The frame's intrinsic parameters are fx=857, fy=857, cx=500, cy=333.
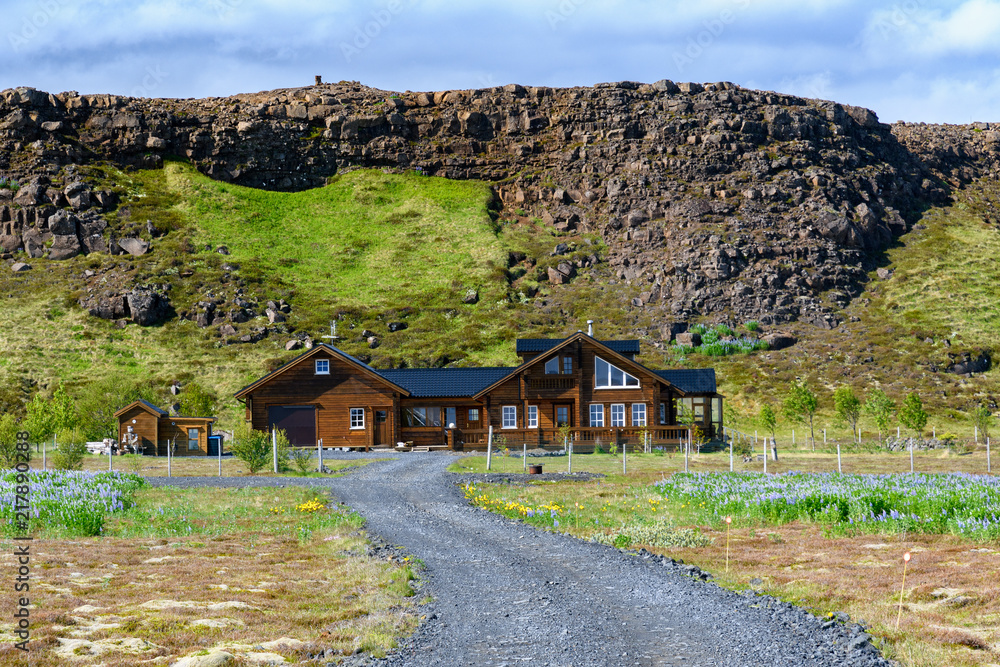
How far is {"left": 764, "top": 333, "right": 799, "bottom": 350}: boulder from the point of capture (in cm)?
9244

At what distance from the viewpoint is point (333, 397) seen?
184 ft

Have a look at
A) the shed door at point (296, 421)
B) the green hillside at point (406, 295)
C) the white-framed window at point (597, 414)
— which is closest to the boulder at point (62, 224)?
the green hillside at point (406, 295)

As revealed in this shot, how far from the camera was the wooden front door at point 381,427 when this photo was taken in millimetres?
56125

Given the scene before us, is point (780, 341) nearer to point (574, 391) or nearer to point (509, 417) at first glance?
point (574, 391)

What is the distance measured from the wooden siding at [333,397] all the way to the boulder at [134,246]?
207 feet

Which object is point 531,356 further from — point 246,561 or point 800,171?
point 800,171

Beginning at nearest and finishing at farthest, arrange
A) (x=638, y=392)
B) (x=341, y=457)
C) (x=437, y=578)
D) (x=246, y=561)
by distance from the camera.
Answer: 1. (x=437, y=578)
2. (x=246, y=561)
3. (x=341, y=457)
4. (x=638, y=392)

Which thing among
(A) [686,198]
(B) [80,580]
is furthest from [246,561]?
(A) [686,198]

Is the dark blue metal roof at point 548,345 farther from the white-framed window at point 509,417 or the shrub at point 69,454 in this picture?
the shrub at point 69,454

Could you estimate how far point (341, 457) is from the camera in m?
47.2

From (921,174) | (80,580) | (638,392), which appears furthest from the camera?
(921,174)

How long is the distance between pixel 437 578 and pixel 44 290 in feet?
335

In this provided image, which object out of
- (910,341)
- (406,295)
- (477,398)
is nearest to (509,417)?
(477,398)

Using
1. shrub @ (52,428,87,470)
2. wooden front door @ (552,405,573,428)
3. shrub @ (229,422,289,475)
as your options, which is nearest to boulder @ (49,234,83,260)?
shrub @ (52,428,87,470)
